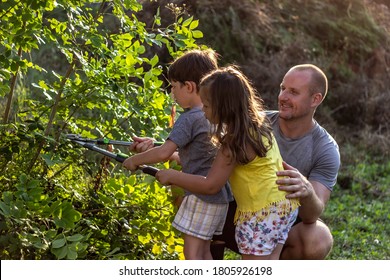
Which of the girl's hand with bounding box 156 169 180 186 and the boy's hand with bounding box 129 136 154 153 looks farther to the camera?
the boy's hand with bounding box 129 136 154 153

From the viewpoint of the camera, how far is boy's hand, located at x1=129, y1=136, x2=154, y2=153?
4.77m

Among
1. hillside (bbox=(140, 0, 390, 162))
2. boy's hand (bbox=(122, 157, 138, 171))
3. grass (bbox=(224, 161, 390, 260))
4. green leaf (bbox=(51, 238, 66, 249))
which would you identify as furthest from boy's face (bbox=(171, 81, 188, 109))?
hillside (bbox=(140, 0, 390, 162))

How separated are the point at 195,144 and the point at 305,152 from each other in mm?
807

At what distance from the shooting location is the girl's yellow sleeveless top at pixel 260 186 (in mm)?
4426

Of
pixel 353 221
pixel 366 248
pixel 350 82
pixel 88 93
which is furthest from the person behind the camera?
pixel 350 82

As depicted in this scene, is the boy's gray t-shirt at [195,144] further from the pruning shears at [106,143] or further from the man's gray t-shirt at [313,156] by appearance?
the man's gray t-shirt at [313,156]

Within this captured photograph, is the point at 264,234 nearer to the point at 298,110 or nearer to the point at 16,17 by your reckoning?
the point at 298,110

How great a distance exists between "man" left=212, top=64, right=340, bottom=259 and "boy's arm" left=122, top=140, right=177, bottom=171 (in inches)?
29.2

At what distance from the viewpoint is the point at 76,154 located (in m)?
5.05

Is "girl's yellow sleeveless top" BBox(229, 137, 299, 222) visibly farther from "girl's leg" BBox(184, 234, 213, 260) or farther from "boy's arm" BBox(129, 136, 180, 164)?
"boy's arm" BBox(129, 136, 180, 164)

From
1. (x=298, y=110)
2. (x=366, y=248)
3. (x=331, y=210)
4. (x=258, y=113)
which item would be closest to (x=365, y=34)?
(x=331, y=210)

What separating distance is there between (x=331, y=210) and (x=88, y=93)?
3.88m

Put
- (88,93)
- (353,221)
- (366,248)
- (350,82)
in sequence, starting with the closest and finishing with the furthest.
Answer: (88,93), (366,248), (353,221), (350,82)
